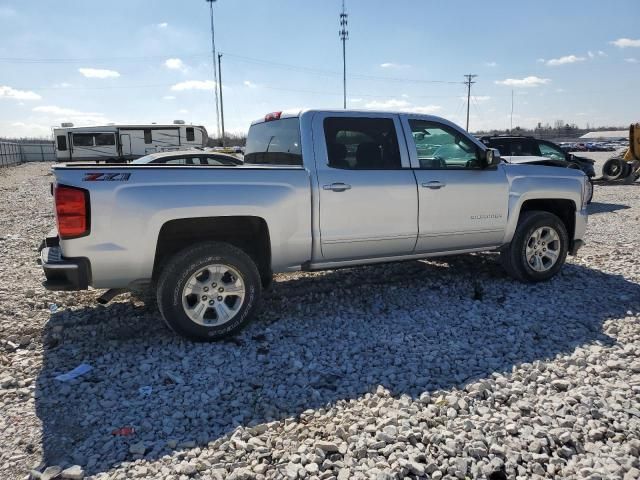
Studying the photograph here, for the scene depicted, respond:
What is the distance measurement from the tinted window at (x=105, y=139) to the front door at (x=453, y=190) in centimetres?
2993

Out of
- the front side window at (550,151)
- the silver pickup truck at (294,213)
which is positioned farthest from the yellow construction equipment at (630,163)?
the silver pickup truck at (294,213)

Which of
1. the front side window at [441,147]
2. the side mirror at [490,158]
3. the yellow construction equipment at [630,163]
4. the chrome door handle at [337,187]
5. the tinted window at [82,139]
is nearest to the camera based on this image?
the chrome door handle at [337,187]

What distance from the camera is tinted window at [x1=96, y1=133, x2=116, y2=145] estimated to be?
3139cm

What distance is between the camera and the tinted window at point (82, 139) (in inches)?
1236

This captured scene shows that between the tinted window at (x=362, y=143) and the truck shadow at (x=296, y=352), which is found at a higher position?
the tinted window at (x=362, y=143)

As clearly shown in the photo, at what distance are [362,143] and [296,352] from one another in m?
2.16

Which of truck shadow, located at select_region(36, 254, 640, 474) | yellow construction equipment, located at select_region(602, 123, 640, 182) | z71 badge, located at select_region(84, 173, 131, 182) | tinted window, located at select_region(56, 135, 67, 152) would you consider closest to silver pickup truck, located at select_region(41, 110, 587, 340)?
z71 badge, located at select_region(84, 173, 131, 182)

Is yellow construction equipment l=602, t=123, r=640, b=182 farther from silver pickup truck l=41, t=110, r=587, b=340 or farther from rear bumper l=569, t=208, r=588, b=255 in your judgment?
silver pickup truck l=41, t=110, r=587, b=340

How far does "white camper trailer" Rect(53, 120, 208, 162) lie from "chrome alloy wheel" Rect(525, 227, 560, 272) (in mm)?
28109

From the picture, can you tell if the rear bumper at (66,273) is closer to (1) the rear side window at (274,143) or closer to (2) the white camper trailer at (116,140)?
(1) the rear side window at (274,143)

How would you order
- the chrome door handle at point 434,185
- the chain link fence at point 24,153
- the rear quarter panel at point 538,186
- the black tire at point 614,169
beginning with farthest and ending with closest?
the chain link fence at point 24,153 < the black tire at point 614,169 < the rear quarter panel at point 538,186 < the chrome door handle at point 434,185

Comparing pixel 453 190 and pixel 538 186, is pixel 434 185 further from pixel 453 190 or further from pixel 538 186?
pixel 538 186

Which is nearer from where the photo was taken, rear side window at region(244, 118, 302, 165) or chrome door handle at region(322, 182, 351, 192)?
chrome door handle at region(322, 182, 351, 192)

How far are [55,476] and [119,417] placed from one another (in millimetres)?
626
